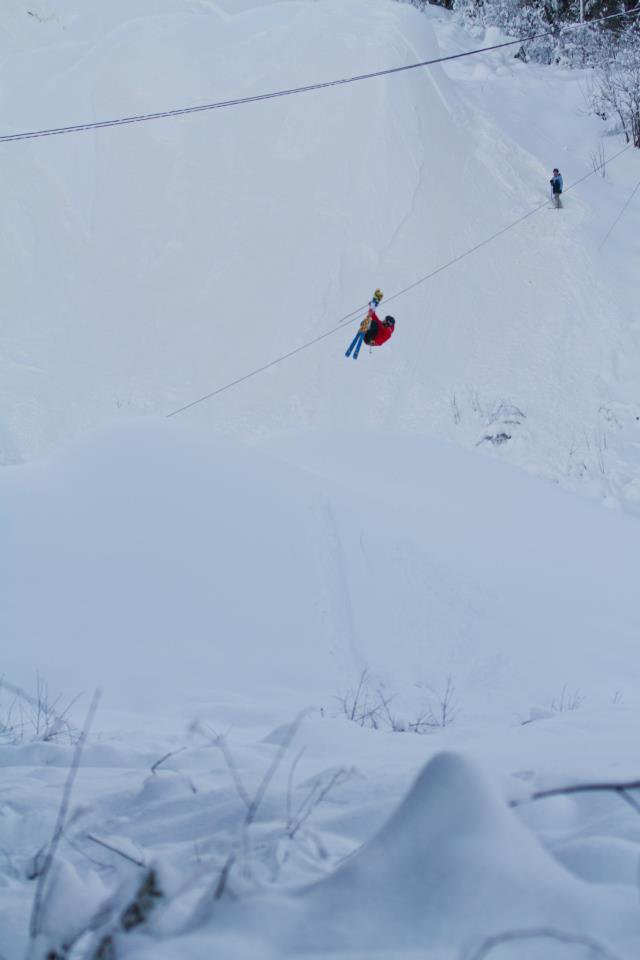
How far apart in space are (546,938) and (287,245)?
14840 millimetres

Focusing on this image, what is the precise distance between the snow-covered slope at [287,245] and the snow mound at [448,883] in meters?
10.9

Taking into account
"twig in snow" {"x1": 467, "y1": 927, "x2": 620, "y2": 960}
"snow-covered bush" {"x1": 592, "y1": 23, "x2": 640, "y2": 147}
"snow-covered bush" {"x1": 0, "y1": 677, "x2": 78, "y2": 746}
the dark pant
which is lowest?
"snow-covered bush" {"x1": 0, "y1": 677, "x2": 78, "y2": 746}

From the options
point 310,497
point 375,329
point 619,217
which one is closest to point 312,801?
point 310,497

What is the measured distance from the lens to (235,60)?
1614cm

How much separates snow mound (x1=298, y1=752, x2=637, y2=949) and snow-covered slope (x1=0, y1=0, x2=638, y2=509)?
35.9ft

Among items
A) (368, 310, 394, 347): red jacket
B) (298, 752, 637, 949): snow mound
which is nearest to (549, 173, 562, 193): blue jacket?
(368, 310, 394, 347): red jacket

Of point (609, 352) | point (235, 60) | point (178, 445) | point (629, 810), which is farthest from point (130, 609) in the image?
point (235, 60)

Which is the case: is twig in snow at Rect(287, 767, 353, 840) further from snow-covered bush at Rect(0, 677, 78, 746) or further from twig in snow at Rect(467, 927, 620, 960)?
snow-covered bush at Rect(0, 677, 78, 746)

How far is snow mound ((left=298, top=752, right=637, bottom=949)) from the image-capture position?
1.03 metres

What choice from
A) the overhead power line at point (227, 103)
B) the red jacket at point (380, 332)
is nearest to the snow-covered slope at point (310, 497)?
the overhead power line at point (227, 103)

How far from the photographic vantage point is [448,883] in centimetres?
109

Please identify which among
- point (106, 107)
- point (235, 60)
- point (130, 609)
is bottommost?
point (130, 609)

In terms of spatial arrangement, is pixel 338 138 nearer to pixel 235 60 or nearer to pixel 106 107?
pixel 235 60

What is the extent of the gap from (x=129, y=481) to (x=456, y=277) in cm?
1018
